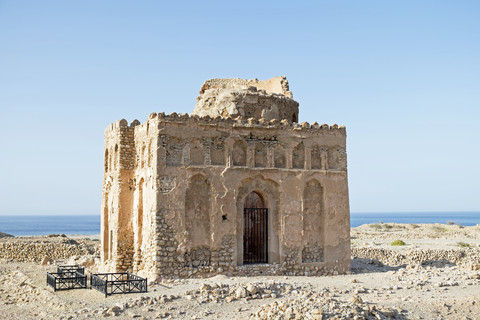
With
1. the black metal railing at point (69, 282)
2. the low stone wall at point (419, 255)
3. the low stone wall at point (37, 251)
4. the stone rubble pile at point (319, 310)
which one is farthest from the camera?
the low stone wall at point (37, 251)

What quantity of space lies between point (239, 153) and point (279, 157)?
1.65 m

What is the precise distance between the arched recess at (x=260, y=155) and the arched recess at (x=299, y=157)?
125cm

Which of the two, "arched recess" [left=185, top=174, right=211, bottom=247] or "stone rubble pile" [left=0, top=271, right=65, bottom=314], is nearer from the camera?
"stone rubble pile" [left=0, top=271, right=65, bottom=314]

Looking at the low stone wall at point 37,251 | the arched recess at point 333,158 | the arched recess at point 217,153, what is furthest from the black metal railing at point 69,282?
the low stone wall at point 37,251

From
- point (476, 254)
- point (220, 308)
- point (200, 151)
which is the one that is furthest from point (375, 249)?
point (220, 308)

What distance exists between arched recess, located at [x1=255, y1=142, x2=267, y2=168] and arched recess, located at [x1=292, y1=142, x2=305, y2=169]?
4.09ft

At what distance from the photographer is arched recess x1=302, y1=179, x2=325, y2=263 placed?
1998cm

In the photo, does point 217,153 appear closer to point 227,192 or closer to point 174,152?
point 227,192

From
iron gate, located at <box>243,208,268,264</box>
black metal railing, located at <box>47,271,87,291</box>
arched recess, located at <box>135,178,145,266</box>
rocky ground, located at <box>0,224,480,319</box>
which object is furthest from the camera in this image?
iron gate, located at <box>243,208,268,264</box>

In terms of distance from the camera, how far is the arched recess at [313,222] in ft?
65.6

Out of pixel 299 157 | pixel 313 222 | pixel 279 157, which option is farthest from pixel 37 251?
pixel 299 157

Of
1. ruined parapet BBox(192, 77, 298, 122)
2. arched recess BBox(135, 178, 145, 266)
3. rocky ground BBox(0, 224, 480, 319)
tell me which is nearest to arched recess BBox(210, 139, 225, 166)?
ruined parapet BBox(192, 77, 298, 122)

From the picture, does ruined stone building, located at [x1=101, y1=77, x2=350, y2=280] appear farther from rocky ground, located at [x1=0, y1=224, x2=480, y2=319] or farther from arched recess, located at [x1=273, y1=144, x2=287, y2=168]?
rocky ground, located at [x1=0, y1=224, x2=480, y2=319]

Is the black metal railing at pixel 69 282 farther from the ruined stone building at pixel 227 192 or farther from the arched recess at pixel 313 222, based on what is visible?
the arched recess at pixel 313 222
